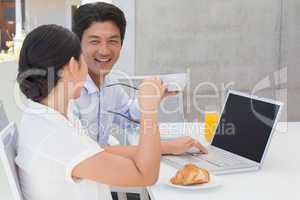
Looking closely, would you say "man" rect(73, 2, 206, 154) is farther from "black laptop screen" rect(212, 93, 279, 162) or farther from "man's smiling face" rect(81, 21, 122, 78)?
"black laptop screen" rect(212, 93, 279, 162)

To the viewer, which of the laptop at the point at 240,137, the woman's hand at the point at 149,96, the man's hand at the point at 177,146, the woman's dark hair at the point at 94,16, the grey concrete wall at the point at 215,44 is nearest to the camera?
the woman's hand at the point at 149,96

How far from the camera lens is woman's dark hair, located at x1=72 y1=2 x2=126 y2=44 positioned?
2072mm

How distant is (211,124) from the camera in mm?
2109

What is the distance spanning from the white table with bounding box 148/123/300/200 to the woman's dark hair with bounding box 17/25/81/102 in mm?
438

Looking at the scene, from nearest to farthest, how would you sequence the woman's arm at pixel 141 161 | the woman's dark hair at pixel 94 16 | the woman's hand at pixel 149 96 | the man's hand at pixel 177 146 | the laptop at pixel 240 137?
the woman's arm at pixel 141 161 < the woman's hand at pixel 149 96 < the laptop at pixel 240 137 < the man's hand at pixel 177 146 < the woman's dark hair at pixel 94 16

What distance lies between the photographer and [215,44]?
3809 mm

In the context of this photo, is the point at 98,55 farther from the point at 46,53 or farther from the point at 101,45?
the point at 46,53

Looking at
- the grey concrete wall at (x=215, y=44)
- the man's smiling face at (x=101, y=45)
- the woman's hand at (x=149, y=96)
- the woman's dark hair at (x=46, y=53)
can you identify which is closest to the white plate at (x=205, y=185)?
the woman's hand at (x=149, y=96)

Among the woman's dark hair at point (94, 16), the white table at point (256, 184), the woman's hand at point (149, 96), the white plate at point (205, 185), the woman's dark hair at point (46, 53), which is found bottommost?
the white table at point (256, 184)

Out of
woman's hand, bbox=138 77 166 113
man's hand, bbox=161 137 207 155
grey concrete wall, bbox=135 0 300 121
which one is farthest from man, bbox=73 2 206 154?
grey concrete wall, bbox=135 0 300 121

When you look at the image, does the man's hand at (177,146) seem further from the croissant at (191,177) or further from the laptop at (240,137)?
the croissant at (191,177)

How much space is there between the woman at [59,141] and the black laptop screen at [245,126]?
51cm

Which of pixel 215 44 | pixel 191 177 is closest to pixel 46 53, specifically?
pixel 191 177

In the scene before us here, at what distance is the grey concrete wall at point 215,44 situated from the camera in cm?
368
